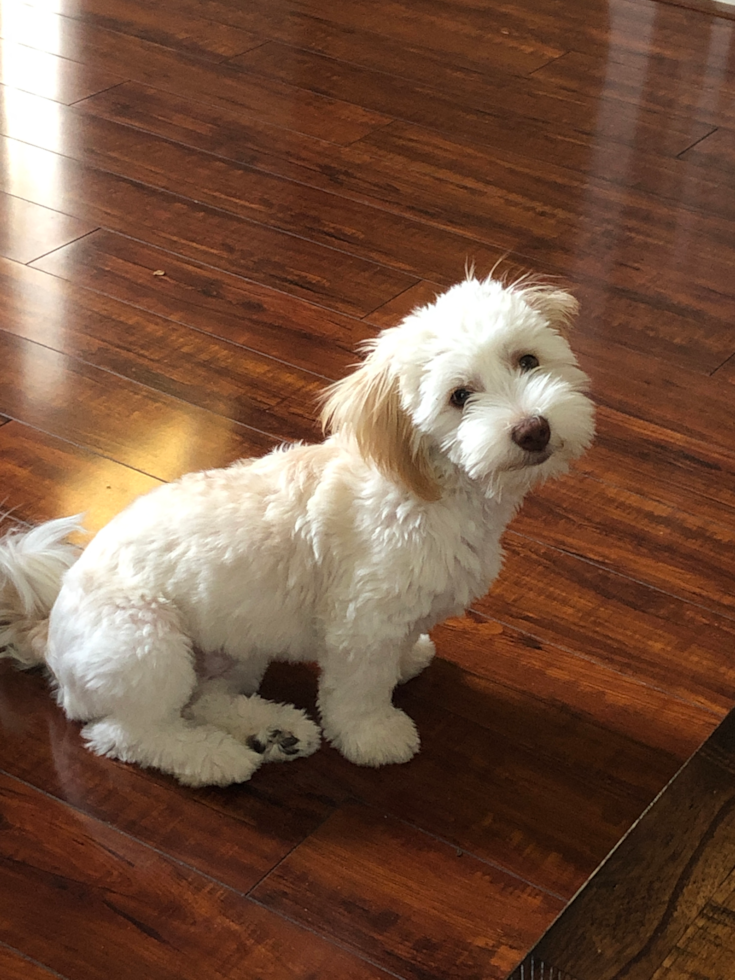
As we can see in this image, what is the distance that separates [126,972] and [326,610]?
0.42m

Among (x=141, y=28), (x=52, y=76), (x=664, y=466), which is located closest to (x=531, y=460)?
(x=664, y=466)

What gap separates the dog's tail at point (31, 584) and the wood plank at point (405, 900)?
17.0 inches

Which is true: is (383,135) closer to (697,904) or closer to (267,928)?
(267,928)

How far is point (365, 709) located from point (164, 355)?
0.95m

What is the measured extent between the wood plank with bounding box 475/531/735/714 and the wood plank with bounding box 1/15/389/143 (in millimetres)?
1517

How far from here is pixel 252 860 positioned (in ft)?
4.45

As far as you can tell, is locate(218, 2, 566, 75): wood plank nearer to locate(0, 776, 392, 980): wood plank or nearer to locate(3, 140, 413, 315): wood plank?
locate(3, 140, 413, 315): wood plank

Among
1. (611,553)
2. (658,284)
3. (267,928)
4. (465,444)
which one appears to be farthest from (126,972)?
(658,284)

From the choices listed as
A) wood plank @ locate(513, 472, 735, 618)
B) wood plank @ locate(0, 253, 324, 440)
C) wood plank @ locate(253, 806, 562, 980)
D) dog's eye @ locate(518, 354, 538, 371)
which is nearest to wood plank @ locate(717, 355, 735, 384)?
wood plank @ locate(513, 472, 735, 618)

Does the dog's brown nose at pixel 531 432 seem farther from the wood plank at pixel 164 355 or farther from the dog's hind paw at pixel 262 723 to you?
the wood plank at pixel 164 355

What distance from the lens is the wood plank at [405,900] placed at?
127cm

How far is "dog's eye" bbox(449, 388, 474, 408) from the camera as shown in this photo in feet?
4.11

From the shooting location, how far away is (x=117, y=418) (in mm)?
2033

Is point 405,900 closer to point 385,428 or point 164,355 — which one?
point 385,428
